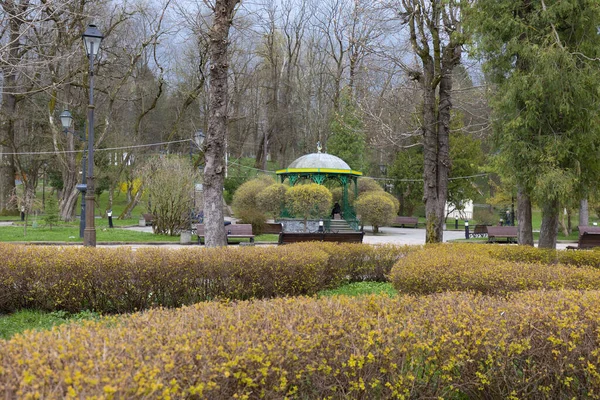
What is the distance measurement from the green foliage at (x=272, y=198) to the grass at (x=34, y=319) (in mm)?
18482

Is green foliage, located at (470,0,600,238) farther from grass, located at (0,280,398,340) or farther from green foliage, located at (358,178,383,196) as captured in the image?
green foliage, located at (358,178,383,196)

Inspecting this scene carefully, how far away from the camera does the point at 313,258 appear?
7.23 metres

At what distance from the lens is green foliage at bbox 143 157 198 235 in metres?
19.6

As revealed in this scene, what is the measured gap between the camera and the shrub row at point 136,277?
6.27m

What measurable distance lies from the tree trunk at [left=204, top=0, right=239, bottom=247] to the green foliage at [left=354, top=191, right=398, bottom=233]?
57.6ft

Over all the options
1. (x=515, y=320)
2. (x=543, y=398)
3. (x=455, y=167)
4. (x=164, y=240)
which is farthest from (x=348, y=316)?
(x=455, y=167)

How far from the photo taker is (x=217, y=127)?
9125mm

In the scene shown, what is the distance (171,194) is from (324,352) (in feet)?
58.3

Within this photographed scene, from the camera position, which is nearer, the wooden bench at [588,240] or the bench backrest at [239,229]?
the wooden bench at [588,240]

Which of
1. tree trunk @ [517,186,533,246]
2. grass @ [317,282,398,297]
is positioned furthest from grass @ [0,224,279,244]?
tree trunk @ [517,186,533,246]

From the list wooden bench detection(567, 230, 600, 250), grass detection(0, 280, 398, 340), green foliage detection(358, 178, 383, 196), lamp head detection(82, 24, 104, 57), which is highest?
lamp head detection(82, 24, 104, 57)

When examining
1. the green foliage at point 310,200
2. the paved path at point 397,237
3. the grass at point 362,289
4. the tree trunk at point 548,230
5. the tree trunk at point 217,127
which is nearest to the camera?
the grass at point 362,289

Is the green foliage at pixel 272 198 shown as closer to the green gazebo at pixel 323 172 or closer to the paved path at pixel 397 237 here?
the green gazebo at pixel 323 172

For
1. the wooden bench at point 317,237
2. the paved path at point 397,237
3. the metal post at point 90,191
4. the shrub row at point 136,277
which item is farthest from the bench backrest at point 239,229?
the shrub row at point 136,277
